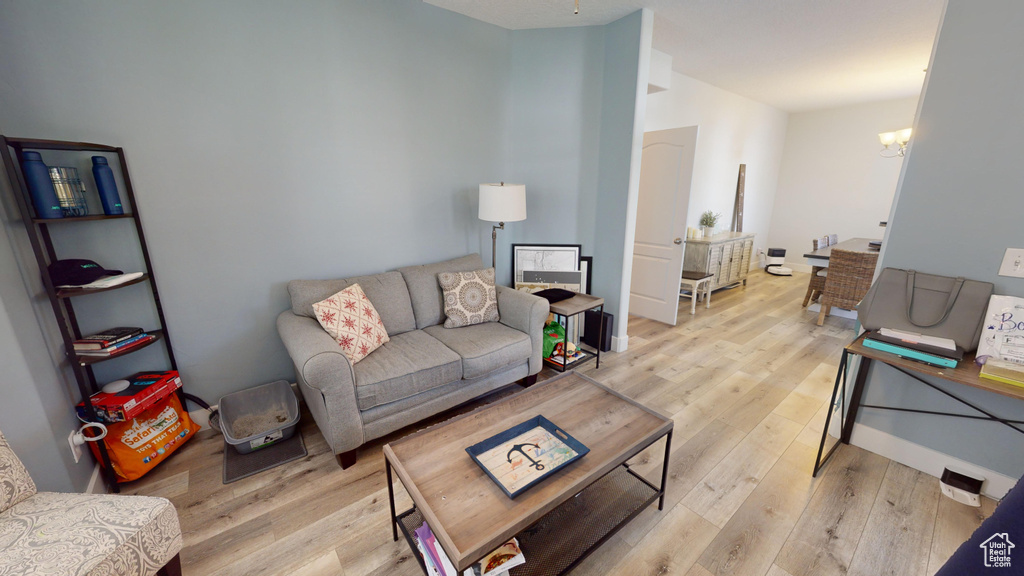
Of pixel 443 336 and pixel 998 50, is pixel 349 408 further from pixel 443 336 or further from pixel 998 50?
pixel 998 50

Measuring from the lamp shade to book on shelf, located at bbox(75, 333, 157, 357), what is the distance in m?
2.00

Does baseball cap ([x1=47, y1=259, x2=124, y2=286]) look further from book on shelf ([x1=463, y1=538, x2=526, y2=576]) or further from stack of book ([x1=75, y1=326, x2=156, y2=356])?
book on shelf ([x1=463, y1=538, x2=526, y2=576])

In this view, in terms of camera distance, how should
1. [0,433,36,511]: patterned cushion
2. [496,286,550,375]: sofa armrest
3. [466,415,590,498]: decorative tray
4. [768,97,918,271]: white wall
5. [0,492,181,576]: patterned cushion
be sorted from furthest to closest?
1. [768,97,918,271]: white wall
2. [496,286,550,375]: sofa armrest
3. [466,415,590,498]: decorative tray
4. [0,433,36,511]: patterned cushion
5. [0,492,181,576]: patterned cushion

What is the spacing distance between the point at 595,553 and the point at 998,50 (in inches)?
105

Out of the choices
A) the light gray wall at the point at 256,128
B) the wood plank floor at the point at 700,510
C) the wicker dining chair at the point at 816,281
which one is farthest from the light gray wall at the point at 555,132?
the wicker dining chair at the point at 816,281

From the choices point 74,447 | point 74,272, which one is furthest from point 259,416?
point 74,272

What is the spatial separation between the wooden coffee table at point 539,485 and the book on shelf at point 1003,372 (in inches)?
49.3

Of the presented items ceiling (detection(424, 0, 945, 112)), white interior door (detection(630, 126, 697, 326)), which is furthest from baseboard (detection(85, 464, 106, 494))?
white interior door (detection(630, 126, 697, 326))

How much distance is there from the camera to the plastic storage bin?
2.03 m

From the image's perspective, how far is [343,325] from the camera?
2.13m

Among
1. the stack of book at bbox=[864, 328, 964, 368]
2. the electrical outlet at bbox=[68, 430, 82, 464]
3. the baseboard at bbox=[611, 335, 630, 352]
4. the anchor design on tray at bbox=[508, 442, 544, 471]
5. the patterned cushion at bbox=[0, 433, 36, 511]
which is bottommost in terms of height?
the baseboard at bbox=[611, 335, 630, 352]

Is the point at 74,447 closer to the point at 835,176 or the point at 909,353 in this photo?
the point at 909,353

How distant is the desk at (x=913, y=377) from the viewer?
1.46m

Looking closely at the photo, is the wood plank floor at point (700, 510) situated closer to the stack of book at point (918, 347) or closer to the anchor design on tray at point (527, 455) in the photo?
the anchor design on tray at point (527, 455)
